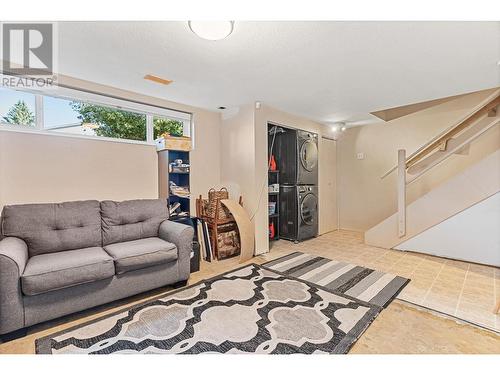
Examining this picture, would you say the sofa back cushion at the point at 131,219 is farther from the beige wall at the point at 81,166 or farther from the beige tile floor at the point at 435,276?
the beige tile floor at the point at 435,276

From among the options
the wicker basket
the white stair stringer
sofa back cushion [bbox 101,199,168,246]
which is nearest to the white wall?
the white stair stringer

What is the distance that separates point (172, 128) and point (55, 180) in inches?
63.4

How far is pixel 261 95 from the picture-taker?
10.4 feet

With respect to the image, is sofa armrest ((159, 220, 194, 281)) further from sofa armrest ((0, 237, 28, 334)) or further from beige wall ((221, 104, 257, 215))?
beige wall ((221, 104, 257, 215))

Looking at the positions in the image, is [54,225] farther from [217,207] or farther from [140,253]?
[217,207]

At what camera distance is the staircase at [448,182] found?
299 cm

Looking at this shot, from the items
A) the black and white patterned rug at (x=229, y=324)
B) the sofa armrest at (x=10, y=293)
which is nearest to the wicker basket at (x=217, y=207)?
the black and white patterned rug at (x=229, y=324)

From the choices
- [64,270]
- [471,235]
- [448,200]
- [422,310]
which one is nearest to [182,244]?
[64,270]

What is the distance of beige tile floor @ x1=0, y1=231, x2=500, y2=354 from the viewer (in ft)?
5.27

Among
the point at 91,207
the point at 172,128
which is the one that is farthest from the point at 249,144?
the point at 91,207

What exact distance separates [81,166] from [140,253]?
1.35 m

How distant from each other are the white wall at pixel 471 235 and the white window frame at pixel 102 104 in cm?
383

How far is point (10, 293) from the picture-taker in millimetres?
1623
